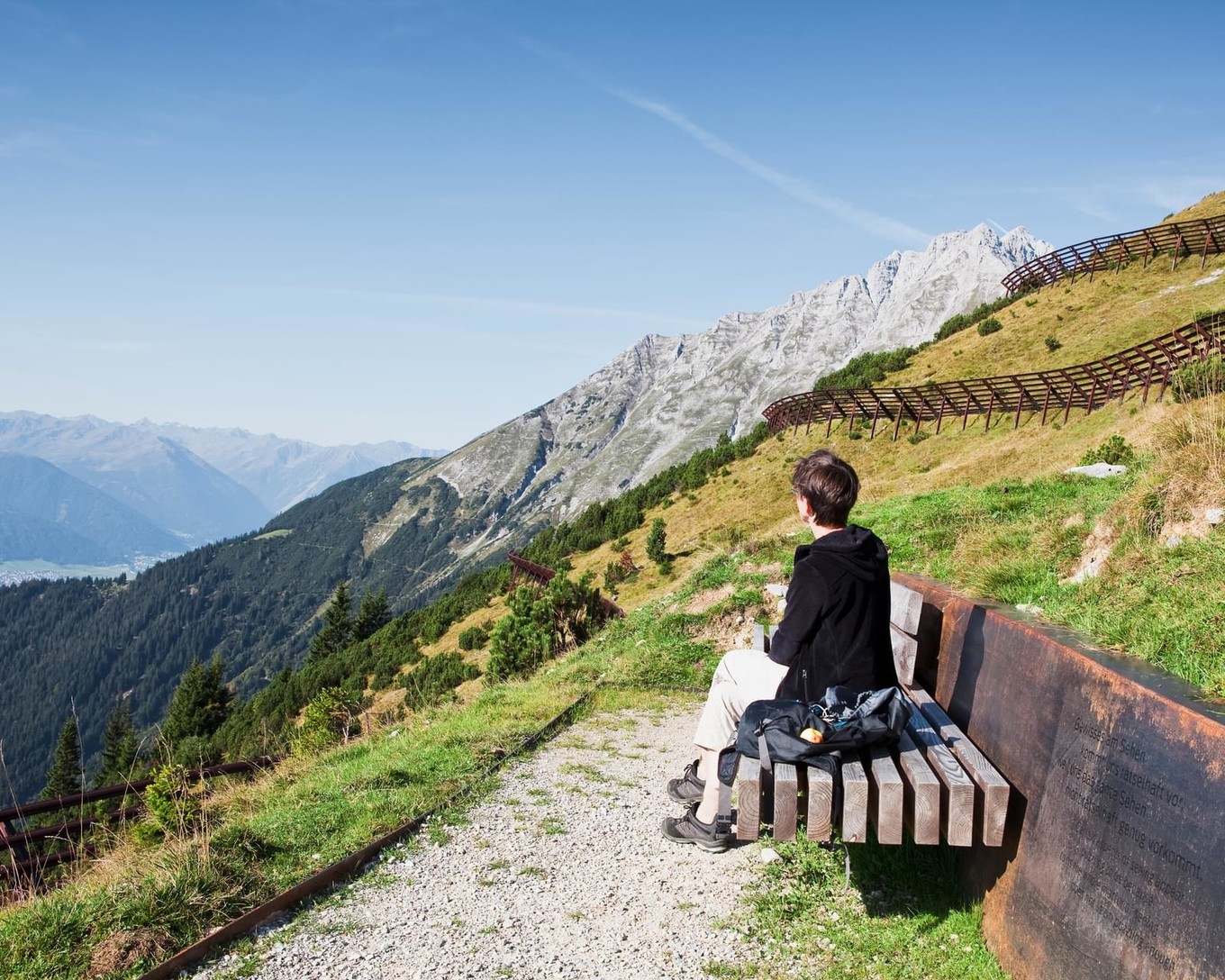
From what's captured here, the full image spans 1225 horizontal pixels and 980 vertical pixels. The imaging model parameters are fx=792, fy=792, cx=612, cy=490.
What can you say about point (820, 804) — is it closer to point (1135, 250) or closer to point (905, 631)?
point (905, 631)

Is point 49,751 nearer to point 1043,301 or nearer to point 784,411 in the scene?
point 784,411

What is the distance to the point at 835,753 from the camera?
4199 millimetres

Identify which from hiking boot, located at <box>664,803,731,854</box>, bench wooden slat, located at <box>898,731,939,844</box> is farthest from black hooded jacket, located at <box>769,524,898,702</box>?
hiking boot, located at <box>664,803,731,854</box>

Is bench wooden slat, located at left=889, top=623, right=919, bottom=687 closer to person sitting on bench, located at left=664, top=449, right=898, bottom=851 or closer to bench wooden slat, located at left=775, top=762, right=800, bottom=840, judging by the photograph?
person sitting on bench, located at left=664, top=449, right=898, bottom=851

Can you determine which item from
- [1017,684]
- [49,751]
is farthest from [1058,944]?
[49,751]

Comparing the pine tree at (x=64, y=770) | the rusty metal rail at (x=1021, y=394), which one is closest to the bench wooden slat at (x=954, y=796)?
the rusty metal rail at (x=1021, y=394)

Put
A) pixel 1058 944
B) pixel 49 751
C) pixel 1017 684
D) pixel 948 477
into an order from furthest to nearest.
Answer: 1. pixel 49 751
2. pixel 948 477
3. pixel 1017 684
4. pixel 1058 944

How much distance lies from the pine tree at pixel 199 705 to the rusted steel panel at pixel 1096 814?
235ft

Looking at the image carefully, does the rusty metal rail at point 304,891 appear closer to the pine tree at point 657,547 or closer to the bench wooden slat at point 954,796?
the bench wooden slat at point 954,796

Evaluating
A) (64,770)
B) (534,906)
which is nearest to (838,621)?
(534,906)

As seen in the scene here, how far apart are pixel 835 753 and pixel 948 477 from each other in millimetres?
23891

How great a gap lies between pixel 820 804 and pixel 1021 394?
30.8 metres

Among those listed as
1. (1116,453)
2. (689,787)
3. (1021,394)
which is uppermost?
(1021,394)

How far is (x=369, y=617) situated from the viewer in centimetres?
8162
